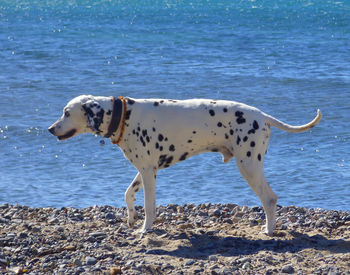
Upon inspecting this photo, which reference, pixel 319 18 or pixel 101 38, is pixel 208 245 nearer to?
pixel 101 38

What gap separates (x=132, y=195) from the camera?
943cm

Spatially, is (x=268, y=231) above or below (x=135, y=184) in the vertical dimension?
below

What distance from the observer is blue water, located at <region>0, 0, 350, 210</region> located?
502 inches

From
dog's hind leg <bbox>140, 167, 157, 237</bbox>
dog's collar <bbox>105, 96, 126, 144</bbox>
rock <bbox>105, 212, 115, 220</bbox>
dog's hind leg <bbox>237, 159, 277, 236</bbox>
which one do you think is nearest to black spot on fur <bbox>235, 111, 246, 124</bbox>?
dog's hind leg <bbox>237, 159, 277, 236</bbox>

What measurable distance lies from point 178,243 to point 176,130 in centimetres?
129

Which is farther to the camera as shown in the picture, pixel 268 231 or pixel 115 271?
pixel 268 231

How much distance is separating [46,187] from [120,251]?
470 cm

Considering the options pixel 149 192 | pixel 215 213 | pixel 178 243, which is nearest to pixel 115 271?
pixel 178 243

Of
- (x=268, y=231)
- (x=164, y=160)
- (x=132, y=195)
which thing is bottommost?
(x=268, y=231)

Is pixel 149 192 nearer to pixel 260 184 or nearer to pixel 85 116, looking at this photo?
pixel 85 116

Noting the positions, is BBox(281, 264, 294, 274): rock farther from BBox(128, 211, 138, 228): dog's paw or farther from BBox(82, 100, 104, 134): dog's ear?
BBox(82, 100, 104, 134): dog's ear

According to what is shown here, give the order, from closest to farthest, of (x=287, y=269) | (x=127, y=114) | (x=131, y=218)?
Answer: (x=287, y=269) < (x=127, y=114) < (x=131, y=218)

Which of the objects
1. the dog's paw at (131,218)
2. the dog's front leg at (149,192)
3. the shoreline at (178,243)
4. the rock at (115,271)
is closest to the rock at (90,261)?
the shoreline at (178,243)

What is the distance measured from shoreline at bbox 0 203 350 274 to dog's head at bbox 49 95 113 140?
47.5 inches
